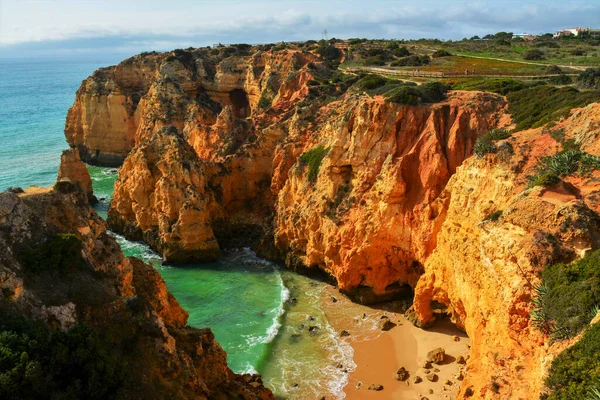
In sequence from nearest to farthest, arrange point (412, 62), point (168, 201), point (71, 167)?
point (168, 201) < point (71, 167) < point (412, 62)

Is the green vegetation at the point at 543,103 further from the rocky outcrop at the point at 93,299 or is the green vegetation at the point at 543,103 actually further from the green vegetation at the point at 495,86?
the rocky outcrop at the point at 93,299

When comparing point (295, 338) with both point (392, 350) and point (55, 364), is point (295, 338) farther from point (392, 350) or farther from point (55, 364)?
point (55, 364)

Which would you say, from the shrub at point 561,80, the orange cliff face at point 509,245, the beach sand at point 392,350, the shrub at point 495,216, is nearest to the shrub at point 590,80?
the shrub at point 561,80

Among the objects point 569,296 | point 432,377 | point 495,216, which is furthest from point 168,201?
point 569,296

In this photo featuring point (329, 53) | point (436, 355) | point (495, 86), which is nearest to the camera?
point (436, 355)

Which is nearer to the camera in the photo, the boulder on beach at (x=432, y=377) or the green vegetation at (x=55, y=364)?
the green vegetation at (x=55, y=364)

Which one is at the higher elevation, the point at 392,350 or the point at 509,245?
the point at 509,245

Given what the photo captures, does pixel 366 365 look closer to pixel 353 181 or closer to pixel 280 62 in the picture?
pixel 353 181
